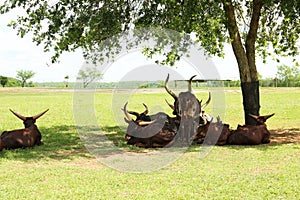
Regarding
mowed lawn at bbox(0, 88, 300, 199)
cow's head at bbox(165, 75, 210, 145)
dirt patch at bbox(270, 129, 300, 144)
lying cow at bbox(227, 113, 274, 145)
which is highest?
cow's head at bbox(165, 75, 210, 145)

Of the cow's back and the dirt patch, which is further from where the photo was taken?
the dirt patch

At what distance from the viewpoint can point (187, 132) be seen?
12852 mm

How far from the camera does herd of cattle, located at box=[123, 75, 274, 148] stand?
41.5ft

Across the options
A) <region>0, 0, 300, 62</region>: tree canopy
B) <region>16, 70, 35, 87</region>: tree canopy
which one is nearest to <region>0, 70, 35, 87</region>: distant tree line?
<region>16, 70, 35, 87</region>: tree canopy

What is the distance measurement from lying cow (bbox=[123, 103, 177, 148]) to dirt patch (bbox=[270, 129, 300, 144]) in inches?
137

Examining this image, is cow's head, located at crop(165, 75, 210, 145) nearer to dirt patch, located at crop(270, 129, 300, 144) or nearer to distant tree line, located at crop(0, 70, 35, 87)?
dirt patch, located at crop(270, 129, 300, 144)

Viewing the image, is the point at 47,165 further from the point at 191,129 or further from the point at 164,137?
the point at 191,129

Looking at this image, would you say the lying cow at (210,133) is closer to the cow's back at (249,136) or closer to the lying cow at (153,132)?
the cow's back at (249,136)

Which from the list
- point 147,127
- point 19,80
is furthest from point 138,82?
point 19,80

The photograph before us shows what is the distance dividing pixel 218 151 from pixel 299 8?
5.47 metres

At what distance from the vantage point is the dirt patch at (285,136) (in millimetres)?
13523

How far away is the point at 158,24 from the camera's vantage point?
13320mm

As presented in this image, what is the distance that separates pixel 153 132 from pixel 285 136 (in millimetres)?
5234

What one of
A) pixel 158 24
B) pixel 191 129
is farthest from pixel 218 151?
pixel 158 24
